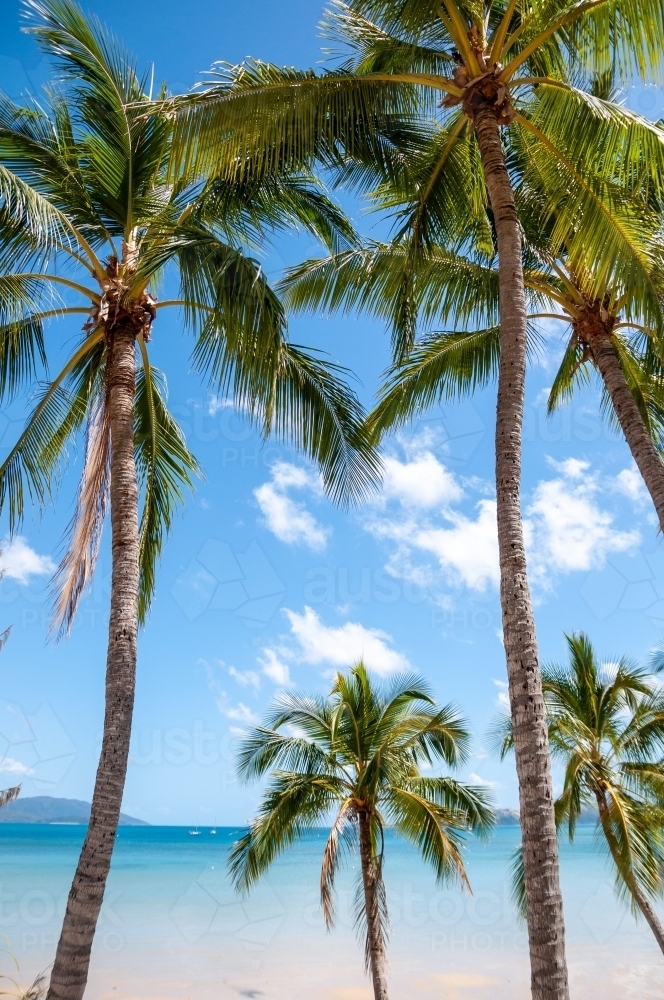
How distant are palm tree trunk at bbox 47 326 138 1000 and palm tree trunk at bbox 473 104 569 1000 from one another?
2668 mm

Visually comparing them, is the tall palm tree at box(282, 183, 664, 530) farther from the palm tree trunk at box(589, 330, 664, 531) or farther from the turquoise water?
the turquoise water

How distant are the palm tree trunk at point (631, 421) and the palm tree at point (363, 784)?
5.31m

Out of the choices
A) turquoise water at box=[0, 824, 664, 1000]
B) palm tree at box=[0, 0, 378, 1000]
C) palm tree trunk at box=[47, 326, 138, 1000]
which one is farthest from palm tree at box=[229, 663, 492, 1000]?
palm tree trunk at box=[47, 326, 138, 1000]

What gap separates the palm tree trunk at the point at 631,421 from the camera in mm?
7380

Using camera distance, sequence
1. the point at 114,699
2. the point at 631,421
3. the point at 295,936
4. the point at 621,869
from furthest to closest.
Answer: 1. the point at 295,936
2. the point at 621,869
3. the point at 631,421
4. the point at 114,699

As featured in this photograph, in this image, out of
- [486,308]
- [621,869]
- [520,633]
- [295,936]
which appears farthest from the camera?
[295,936]

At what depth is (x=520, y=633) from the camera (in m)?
4.57

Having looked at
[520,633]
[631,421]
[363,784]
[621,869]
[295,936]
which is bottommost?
[295,936]

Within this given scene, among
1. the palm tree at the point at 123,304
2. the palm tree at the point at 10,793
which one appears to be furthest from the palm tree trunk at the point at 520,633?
the palm tree at the point at 10,793

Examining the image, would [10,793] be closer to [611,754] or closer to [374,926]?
[374,926]

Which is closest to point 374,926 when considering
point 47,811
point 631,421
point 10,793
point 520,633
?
point 10,793

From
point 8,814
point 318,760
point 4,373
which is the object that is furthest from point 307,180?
point 8,814

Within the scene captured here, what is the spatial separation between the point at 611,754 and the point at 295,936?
Answer: 18676 mm

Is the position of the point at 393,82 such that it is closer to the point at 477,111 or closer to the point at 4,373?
the point at 477,111
